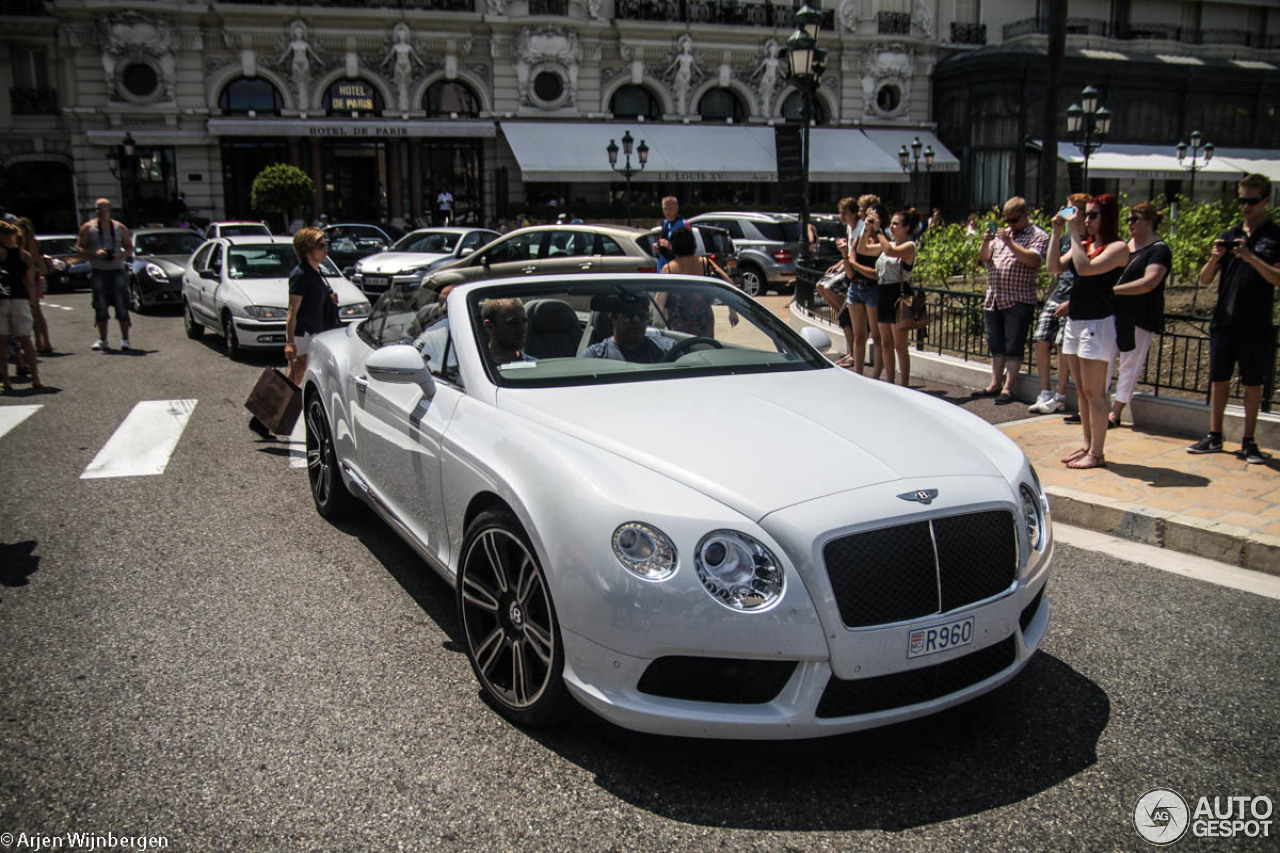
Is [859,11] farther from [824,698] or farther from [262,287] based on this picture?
[824,698]

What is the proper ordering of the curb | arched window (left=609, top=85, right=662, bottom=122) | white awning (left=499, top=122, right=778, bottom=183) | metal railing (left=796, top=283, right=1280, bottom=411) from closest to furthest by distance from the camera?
the curb, metal railing (left=796, top=283, right=1280, bottom=411), white awning (left=499, top=122, right=778, bottom=183), arched window (left=609, top=85, right=662, bottom=122)

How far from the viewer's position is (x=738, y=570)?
9.46ft

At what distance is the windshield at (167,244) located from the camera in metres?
20.7

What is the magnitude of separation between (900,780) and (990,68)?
134 ft

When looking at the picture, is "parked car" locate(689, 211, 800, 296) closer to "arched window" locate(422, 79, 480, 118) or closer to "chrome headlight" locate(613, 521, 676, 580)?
"chrome headlight" locate(613, 521, 676, 580)

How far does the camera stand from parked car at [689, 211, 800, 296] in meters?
20.7

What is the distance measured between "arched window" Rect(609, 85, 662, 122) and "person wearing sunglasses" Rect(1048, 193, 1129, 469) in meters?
33.8

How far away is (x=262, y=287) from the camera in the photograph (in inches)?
524

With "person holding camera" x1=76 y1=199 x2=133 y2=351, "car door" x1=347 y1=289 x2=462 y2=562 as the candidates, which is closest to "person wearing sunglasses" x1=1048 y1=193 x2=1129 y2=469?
"car door" x1=347 y1=289 x2=462 y2=562

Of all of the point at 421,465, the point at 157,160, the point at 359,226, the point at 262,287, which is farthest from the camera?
the point at 157,160

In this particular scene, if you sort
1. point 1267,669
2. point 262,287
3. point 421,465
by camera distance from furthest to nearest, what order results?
point 262,287 < point 421,465 < point 1267,669

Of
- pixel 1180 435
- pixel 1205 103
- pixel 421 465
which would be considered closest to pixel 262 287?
pixel 421 465

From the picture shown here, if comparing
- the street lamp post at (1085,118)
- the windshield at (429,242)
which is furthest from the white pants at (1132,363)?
the street lamp post at (1085,118)

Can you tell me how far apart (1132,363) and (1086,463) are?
5.00 ft
